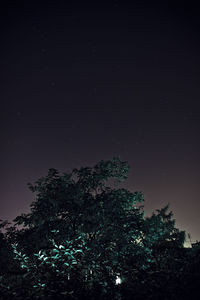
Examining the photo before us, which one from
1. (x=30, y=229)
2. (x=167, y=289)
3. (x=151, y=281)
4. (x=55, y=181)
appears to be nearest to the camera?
(x=167, y=289)

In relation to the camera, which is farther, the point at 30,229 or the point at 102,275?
the point at 30,229

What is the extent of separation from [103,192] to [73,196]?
2258mm

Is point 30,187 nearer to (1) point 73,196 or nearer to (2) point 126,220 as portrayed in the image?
(1) point 73,196

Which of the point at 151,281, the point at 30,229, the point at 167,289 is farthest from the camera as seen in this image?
the point at 30,229

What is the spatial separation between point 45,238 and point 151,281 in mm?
9213

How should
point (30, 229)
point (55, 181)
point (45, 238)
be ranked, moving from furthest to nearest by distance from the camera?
point (55, 181)
point (30, 229)
point (45, 238)

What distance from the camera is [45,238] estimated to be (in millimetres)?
12633

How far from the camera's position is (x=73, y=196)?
45.3 ft

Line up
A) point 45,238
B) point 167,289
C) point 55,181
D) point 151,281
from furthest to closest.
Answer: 1. point 55,181
2. point 45,238
3. point 151,281
4. point 167,289

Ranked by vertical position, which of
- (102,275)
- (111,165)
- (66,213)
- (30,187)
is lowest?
(102,275)

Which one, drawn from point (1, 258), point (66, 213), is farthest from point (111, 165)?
point (1, 258)

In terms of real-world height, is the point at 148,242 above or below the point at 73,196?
below

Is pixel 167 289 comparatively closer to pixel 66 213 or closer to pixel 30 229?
pixel 66 213

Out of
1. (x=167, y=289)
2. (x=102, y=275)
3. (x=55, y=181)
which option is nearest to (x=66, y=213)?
(x=55, y=181)
